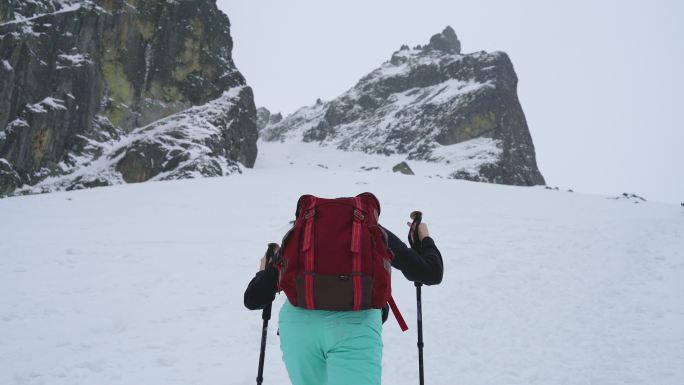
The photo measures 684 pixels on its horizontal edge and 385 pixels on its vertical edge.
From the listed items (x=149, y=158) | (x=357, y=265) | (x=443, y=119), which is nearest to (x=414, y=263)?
(x=357, y=265)

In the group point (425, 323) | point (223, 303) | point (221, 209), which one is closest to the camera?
point (425, 323)

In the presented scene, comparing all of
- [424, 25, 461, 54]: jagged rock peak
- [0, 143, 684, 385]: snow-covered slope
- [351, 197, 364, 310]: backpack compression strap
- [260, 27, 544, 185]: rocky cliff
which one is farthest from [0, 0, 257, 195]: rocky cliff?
[424, 25, 461, 54]: jagged rock peak

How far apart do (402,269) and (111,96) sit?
48721 mm

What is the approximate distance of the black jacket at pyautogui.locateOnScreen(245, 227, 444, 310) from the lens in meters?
2.67

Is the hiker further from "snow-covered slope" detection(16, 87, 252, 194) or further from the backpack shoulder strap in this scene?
"snow-covered slope" detection(16, 87, 252, 194)

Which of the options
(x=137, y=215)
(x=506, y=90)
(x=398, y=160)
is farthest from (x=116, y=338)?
(x=506, y=90)

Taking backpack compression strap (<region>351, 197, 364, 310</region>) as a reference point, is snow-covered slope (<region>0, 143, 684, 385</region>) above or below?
below

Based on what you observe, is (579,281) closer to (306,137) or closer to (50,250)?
(50,250)

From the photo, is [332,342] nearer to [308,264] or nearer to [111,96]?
[308,264]

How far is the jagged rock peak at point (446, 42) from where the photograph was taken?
130 metres

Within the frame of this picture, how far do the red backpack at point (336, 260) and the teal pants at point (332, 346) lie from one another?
0.08 meters

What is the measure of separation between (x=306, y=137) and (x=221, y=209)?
9548cm

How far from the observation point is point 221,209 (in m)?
16.4

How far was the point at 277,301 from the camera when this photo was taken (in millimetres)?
7734
